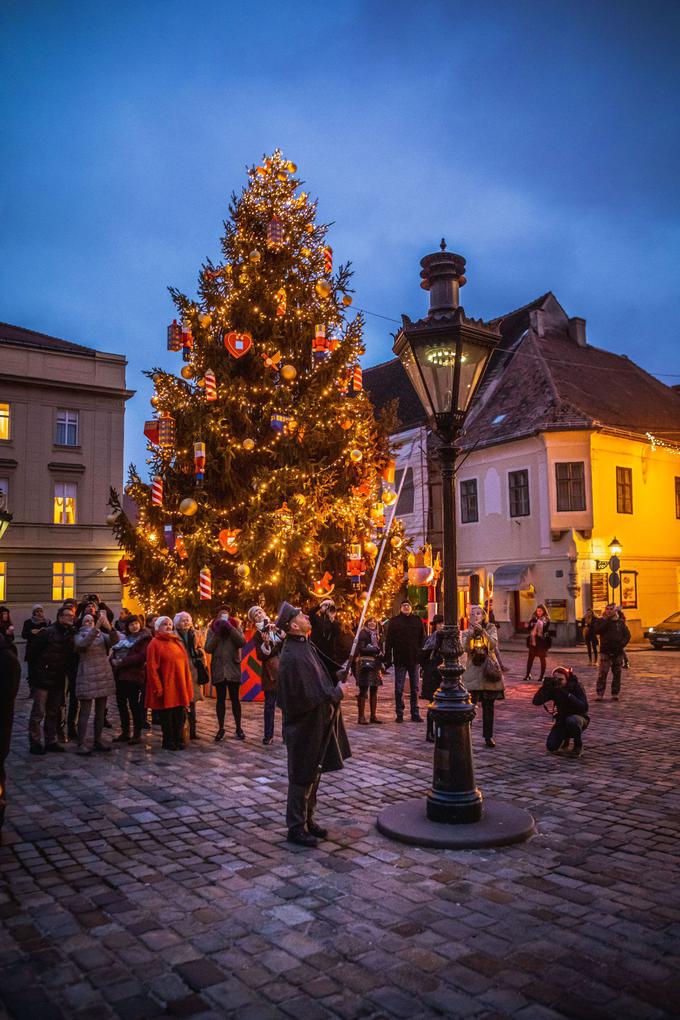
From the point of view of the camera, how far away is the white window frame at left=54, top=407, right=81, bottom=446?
111 ft

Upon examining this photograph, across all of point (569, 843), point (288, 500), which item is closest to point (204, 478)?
point (288, 500)

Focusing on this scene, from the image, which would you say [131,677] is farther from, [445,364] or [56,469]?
[56,469]

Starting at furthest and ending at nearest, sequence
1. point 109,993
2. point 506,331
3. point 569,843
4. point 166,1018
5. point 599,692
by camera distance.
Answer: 1. point 506,331
2. point 599,692
3. point 569,843
4. point 109,993
5. point 166,1018

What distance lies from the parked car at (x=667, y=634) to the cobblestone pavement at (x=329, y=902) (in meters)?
19.9

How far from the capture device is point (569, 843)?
6.07m

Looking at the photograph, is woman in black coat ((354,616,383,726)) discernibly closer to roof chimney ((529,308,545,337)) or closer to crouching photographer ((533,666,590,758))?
crouching photographer ((533,666,590,758))

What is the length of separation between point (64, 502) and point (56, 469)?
1.49 m

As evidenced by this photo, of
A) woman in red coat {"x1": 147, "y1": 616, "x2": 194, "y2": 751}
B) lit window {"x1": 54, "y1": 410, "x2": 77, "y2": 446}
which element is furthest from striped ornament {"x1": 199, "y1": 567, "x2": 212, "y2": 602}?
lit window {"x1": 54, "y1": 410, "x2": 77, "y2": 446}

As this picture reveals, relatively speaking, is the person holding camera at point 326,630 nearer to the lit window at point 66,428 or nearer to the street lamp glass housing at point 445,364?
the street lamp glass housing at point 445,364

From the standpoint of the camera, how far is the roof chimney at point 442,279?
23.6 feet

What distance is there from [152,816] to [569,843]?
12.0 feet

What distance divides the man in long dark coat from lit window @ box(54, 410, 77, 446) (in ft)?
98.5

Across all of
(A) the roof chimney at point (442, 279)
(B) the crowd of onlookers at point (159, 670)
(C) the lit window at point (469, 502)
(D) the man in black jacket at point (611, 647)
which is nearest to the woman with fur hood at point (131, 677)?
(B) the crowd of onlookers at point (159, 670)

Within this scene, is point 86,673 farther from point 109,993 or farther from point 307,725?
point 109,993
